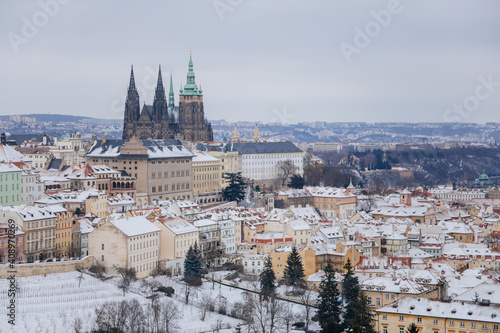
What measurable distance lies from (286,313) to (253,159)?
5969 centimetres

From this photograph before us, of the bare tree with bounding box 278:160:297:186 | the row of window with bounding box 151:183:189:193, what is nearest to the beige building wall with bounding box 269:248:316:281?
the row of window with bounding box 151:183:189:193

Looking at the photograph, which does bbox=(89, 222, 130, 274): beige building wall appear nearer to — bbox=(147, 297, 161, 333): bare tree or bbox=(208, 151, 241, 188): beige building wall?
bbox=(147, 297, 161, 333): bare tree

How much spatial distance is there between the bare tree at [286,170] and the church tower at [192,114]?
14631 millimetres

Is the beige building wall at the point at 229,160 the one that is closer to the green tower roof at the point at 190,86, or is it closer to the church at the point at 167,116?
the church at the point at 167,116

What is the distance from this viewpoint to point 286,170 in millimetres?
111125

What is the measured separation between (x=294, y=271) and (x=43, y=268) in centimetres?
1515

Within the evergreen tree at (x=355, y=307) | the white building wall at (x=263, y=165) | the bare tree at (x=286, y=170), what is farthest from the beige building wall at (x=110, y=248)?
the white building wall at (x=263, y=165)

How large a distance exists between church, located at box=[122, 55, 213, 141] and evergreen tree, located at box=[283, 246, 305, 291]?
5514 centimetres

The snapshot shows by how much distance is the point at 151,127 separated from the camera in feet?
394

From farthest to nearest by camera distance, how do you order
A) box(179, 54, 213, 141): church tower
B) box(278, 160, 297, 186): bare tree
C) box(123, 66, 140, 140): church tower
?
box(179, 54, 213, 141): church tower
box(123, 66, 140, 140): church tower
box(278, 160, 297, 186): bare tree

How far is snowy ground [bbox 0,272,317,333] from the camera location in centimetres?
4978

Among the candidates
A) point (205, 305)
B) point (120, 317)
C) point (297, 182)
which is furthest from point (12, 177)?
point (297, 182)

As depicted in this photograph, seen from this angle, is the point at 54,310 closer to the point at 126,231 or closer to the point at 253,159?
the point at 126,231

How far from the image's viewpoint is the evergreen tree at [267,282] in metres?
58.2
